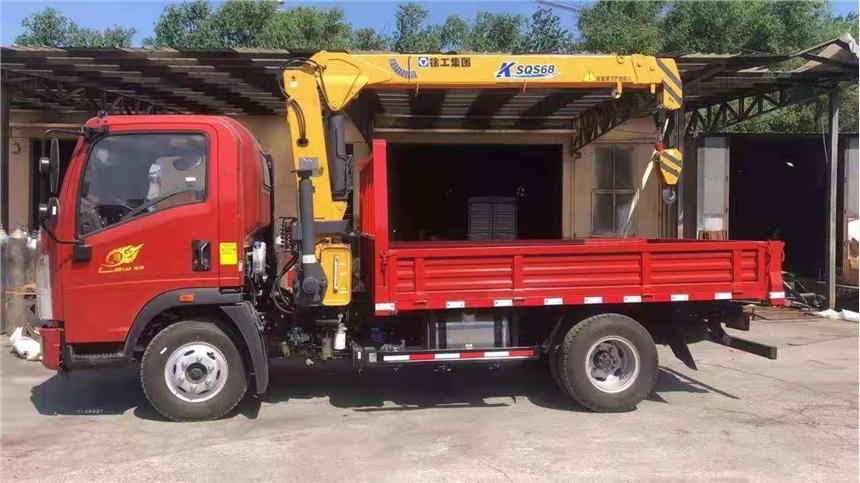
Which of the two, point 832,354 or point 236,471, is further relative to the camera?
point 832,354

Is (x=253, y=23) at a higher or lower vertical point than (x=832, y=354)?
higher

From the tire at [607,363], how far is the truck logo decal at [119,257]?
3875mm

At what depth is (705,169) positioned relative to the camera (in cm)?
1335

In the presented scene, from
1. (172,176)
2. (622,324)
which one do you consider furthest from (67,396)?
(622,324)

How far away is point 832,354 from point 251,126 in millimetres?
10870

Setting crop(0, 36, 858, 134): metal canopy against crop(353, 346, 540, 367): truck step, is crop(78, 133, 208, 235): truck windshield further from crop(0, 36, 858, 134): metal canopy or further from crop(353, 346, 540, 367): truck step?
crop(0, 36, 858, 134): metal canopy

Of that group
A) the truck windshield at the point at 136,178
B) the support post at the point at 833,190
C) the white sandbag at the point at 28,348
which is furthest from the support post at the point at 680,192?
the white sandbag at the point at 28,348

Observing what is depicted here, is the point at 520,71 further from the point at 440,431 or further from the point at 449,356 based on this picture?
the point at 440,431

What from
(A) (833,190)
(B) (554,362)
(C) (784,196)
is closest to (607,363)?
(B) (554,362)

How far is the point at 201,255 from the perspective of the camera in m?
5.74

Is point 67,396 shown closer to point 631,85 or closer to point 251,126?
point 631,85

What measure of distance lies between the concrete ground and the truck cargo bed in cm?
108

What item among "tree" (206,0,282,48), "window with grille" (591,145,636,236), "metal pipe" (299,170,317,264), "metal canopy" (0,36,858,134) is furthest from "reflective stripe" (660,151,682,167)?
"tree" (206,0,282,48)

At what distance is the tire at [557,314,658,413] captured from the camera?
6168mm
